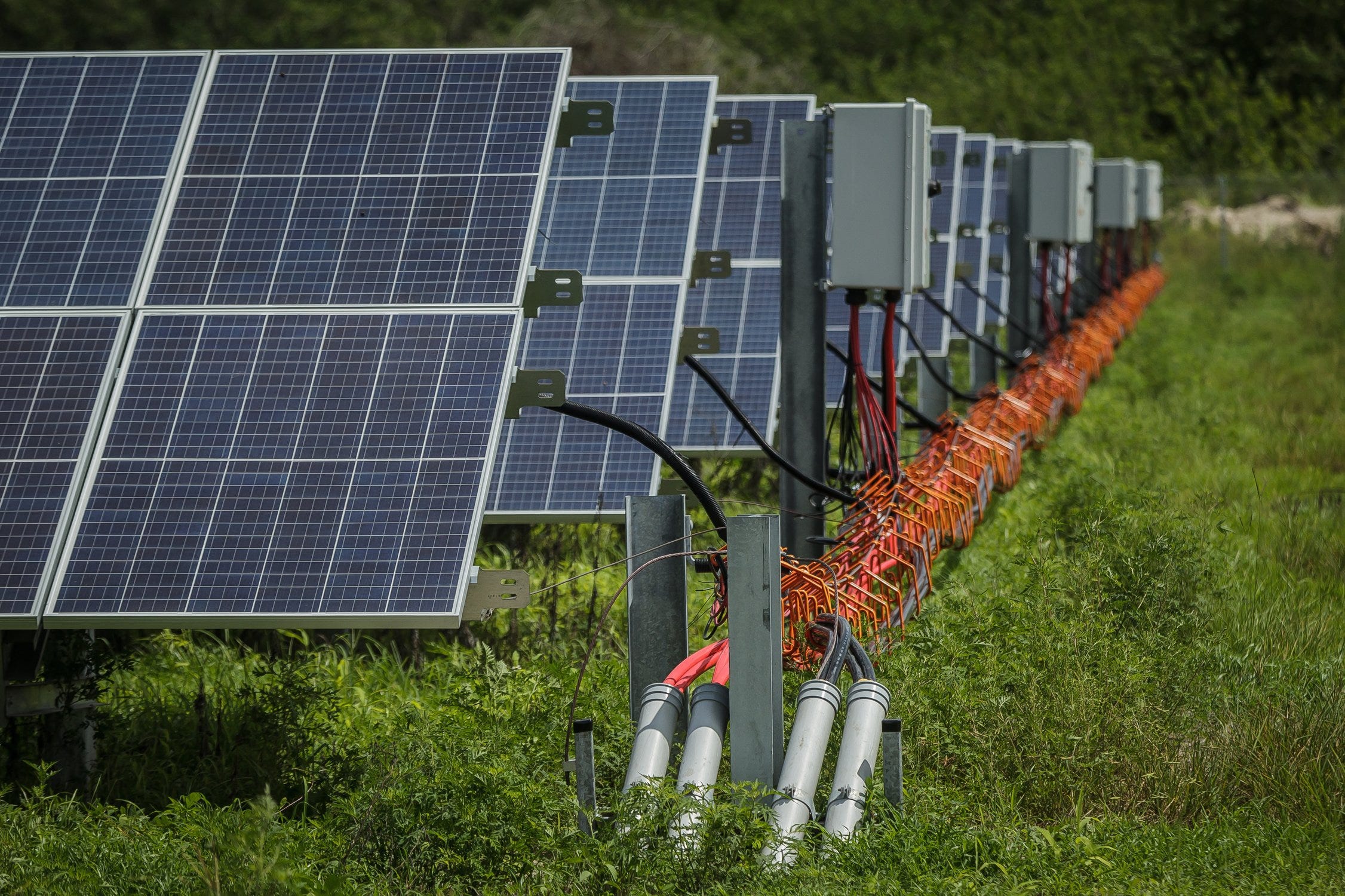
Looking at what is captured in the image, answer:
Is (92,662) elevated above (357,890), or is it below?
above

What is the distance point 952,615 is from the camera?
6188mm

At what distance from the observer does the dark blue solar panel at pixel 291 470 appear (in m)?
4.73

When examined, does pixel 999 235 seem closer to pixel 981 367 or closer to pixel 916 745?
pixel 981 367

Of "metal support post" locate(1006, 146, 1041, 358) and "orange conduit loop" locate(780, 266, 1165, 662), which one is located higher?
"metal support post" locate(1006, 146, 1041, 358)

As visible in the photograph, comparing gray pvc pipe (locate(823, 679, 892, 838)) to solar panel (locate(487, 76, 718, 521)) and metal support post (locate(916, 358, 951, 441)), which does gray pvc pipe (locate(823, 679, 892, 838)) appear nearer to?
solar panel (locate(487, 76, 718, 521))

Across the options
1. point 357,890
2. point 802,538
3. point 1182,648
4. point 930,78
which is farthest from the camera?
point 930,78

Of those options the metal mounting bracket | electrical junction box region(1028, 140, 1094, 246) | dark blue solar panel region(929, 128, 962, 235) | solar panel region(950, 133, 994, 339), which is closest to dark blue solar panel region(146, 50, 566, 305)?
the metal mounting bracket

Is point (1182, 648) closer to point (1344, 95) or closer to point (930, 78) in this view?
point (930, 78)

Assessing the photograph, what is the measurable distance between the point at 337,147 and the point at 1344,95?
3886 centimetres

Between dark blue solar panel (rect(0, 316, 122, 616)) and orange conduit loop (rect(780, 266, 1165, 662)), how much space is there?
234 cm

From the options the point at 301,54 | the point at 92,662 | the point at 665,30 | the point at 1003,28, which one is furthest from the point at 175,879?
the point at 1003,28

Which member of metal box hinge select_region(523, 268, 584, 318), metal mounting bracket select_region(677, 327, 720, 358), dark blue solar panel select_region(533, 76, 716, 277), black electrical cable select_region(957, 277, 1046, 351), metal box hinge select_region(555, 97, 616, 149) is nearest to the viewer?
metal box hinge select_region(523, 268, 584, 318)

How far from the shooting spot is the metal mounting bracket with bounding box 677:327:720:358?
705 cm

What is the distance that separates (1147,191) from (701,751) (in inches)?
788
